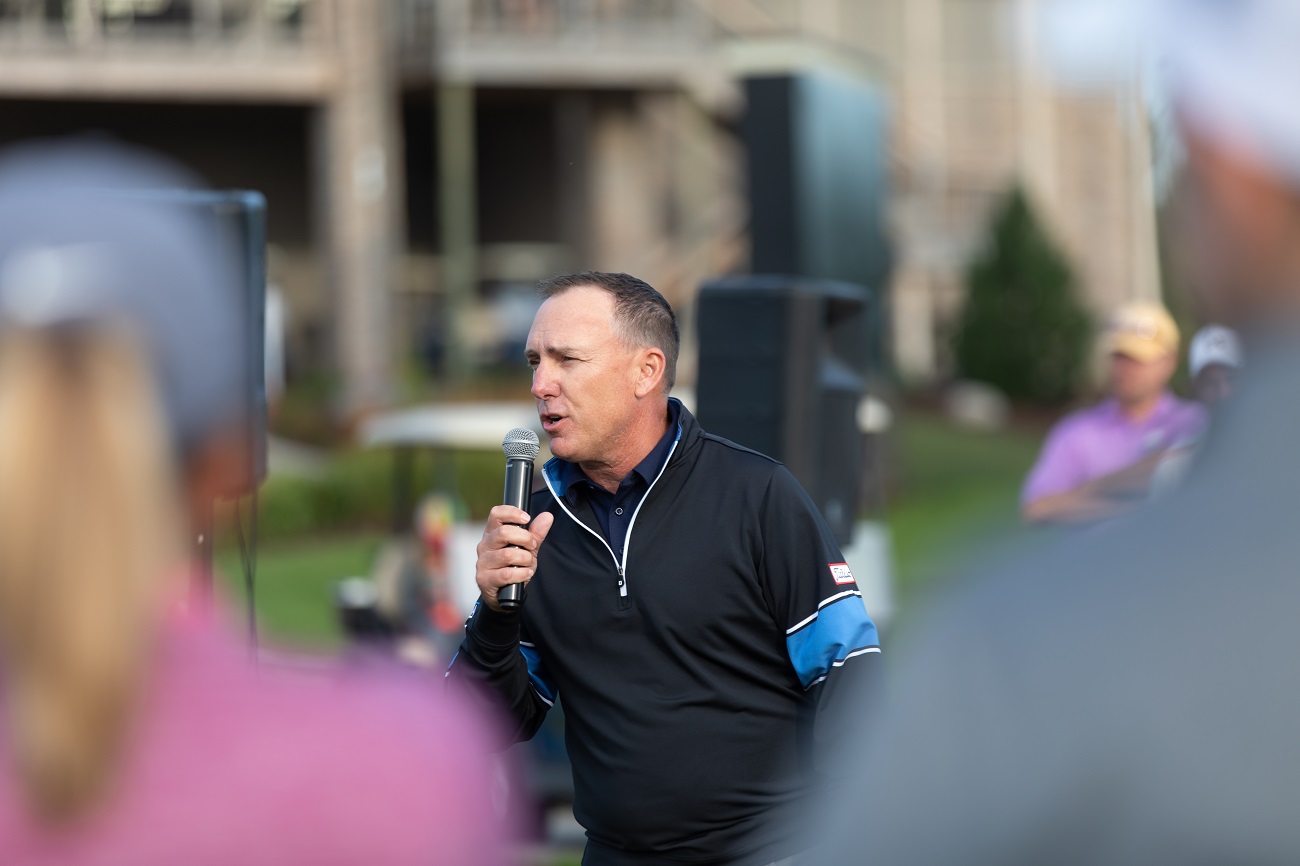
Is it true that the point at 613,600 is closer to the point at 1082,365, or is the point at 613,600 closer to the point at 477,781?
the point at 477,781

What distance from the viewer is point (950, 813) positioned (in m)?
1.20

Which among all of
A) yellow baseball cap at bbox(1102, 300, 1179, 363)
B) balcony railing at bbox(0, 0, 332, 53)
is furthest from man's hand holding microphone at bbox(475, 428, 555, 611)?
balcony railing at bbox(0, 0, 332, 53)

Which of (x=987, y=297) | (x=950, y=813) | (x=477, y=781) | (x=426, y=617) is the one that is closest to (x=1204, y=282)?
(x=950, y=813)

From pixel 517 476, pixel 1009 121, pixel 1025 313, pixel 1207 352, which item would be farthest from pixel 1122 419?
pixel 1009 121

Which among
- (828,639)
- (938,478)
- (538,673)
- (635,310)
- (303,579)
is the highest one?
(635,310)

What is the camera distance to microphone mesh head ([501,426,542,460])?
3.43 meters

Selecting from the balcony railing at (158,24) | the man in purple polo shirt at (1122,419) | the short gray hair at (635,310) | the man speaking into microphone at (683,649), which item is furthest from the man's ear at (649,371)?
the balcony railing at (158,24)

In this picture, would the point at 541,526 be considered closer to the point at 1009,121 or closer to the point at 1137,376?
the point at 1137,376

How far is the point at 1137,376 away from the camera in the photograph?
6867 mm

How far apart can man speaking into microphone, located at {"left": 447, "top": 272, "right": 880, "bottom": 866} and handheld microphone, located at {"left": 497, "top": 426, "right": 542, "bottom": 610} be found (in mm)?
22

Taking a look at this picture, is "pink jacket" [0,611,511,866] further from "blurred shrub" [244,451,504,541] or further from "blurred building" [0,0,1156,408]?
"blurred building" [0,0,1156,408]

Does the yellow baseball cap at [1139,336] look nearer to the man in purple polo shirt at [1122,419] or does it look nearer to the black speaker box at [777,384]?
the man in purple polo shirt at [1122,419]

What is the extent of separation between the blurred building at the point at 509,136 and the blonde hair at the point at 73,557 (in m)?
22.6

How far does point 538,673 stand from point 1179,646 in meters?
2.42
